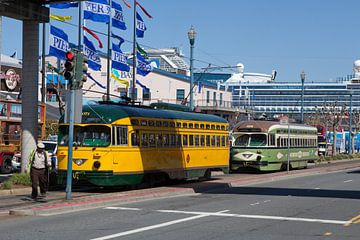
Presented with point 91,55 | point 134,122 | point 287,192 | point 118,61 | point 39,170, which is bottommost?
point 287,192

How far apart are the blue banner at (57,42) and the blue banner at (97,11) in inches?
Answer: 66.0

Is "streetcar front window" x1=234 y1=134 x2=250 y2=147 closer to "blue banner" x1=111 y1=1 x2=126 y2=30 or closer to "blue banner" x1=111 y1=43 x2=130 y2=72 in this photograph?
"blue banner" x1=111 y1=43 x2=130 y2=72

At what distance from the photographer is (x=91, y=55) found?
3384 cm

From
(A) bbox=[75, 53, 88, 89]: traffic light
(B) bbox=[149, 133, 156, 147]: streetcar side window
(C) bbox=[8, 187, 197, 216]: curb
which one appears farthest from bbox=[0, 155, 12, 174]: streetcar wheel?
(A) bbox=[75, 53, 88, 89]: traffic light

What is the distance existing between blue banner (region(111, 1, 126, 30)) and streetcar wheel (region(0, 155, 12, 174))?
31.9ft

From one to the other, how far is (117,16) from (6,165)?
1052cm

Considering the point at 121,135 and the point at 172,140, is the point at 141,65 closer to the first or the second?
the point at 172,140

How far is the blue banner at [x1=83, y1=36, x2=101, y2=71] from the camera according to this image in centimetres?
3359

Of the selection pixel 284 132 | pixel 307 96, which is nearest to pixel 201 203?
pixel 284 132

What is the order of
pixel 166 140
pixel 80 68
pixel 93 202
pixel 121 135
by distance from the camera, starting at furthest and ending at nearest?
pixel 166 140, pixel 121 135, pixel 80 68, pixel 93 202

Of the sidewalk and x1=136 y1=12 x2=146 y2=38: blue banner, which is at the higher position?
x1=136 y1=12 x2=146 y2=38: blue banner

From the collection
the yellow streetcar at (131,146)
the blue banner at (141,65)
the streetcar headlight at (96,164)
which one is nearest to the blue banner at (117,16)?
the blue banner at (141,65)

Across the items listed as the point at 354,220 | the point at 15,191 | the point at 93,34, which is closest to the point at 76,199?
the point at 15,191

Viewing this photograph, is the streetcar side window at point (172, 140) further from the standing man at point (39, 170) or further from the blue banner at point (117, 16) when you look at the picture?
the blue banner at point (117, 16)
